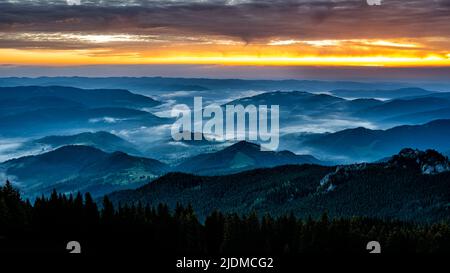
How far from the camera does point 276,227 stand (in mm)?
111000

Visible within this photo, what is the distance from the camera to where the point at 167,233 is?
103812 mm

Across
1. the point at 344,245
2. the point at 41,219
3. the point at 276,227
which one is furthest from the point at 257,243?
the point at 41,219

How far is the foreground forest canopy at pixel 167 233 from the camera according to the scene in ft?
302

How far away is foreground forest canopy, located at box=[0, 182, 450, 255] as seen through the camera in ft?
302
